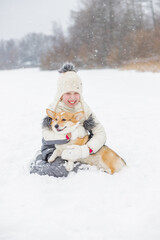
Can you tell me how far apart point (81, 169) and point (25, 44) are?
78591 millimetres

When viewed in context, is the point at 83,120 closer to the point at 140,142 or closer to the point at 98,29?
Result: the point at 140,142

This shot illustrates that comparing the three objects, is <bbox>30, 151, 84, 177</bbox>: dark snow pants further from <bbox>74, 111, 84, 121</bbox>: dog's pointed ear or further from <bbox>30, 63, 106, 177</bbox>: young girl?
<bbox>74, 111, 84, 121</bbox>: dog's pointed ear

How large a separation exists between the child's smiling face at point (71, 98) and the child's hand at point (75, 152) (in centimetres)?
59

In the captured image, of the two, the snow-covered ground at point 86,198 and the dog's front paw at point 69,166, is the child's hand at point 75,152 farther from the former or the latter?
the snow-covered ground at point 86,198

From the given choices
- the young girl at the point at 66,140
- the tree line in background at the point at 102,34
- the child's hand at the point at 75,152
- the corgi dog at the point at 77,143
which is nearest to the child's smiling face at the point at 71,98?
the young girl at the point at 66,140

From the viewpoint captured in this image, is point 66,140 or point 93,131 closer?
point 66,140

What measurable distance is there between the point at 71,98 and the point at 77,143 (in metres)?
0.60

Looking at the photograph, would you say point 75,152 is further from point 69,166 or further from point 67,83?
point 67,83

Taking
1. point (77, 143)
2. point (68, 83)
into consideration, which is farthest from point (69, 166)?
point (68, 83)

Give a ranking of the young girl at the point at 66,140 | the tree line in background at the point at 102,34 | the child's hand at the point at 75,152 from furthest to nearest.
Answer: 1. the tree line in background at the point at 102,34
2. the young girl at the point at 66,140
3. the child's hand at the point at 75,152

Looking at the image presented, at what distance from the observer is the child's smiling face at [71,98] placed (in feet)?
11.4

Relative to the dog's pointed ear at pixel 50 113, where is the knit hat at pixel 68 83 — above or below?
above

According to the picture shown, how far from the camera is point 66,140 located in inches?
133

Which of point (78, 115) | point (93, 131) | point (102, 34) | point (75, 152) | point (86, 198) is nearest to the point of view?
point (86, 198)
